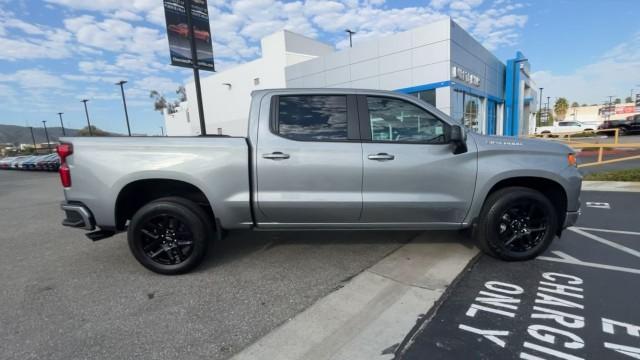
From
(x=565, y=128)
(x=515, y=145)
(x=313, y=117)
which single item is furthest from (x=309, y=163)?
(x=565, y=128)

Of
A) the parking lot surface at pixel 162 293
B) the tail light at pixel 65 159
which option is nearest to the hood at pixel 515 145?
the parking lot surface at pixel 162 293

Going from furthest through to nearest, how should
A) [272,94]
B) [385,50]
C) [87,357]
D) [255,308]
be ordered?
[385,50] → [272,94] → [255,308] → [87,357]

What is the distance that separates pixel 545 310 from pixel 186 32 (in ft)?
35.0

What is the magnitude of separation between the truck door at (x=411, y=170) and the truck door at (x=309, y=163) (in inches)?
5.7

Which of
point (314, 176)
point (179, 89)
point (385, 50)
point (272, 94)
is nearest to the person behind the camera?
point (314, 176)

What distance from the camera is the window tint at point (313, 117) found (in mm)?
3383

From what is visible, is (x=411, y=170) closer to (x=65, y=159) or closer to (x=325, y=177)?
(x=325, y=177)

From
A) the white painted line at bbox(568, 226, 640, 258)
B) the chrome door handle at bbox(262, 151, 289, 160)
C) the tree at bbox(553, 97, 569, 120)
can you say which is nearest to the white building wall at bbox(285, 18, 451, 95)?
the white painted line at bbox(568, 226, 640, 258)

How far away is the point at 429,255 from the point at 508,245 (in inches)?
32.4

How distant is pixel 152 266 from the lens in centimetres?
346

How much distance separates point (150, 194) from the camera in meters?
3.78

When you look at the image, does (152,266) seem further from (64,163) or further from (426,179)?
(426,179)

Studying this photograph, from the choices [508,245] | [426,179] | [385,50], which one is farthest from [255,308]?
[385,50]

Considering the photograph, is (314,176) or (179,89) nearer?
(314,176)
